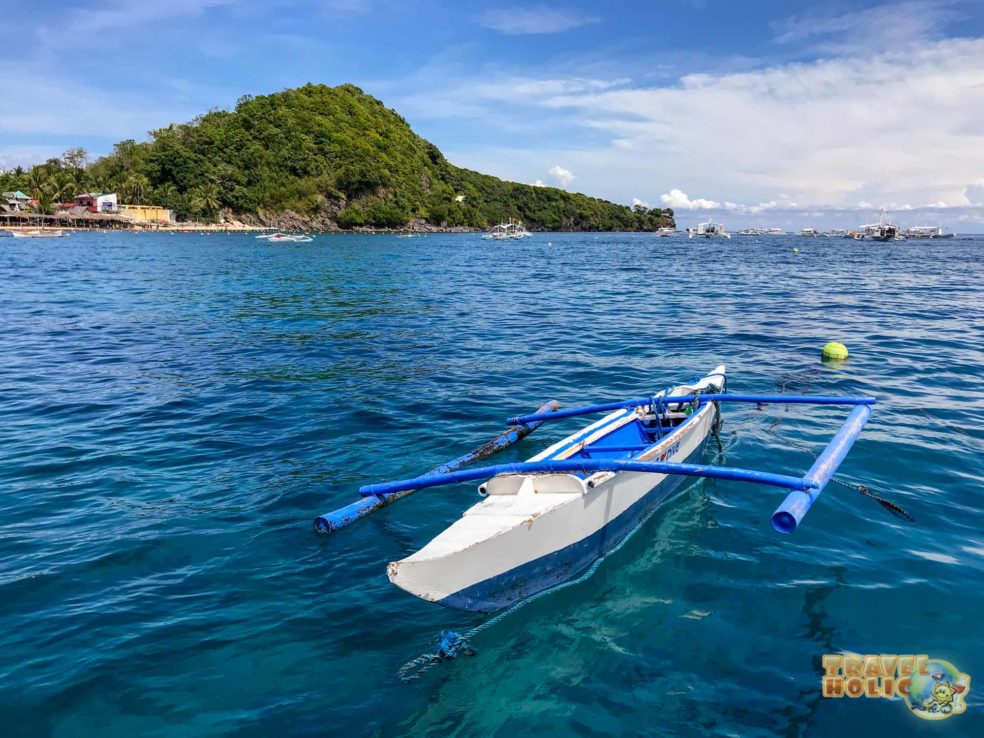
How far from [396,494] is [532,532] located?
341 cm

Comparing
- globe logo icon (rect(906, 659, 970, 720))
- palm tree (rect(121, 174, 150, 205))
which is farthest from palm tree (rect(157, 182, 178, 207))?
globe logo icon (rect(906, 659, 970, 720))

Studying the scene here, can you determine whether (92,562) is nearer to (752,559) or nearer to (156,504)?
(156,504)

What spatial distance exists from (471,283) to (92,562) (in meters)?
35.2

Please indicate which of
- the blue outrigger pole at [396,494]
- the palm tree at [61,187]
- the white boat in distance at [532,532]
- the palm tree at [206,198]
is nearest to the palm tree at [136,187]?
the palm tree at [61,187]

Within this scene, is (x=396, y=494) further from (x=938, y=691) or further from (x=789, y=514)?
(x=938, y=691)

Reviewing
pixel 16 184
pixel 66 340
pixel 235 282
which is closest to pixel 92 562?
pixel 66 340

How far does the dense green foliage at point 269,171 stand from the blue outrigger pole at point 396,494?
148 metres

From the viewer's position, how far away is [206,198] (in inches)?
5517

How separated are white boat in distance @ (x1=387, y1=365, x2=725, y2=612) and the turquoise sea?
0.38 m

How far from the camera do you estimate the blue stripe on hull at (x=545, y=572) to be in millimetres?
5805

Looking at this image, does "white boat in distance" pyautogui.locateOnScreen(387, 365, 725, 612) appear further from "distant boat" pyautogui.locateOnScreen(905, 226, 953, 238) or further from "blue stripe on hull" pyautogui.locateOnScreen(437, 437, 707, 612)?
"distant boat" pyautogui.locateOnScreen(905, 226, 953, 238)

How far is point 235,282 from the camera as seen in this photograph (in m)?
37.5

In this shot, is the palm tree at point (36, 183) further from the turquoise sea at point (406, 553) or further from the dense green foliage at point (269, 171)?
the turquoise sea at point (406, 553)

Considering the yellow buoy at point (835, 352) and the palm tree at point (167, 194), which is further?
the palm tree at point (167, 194)
